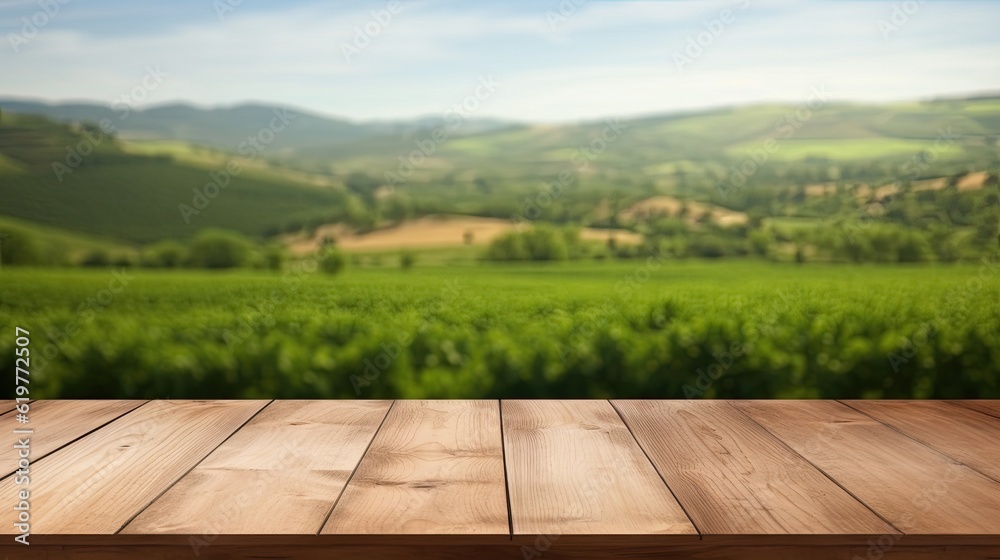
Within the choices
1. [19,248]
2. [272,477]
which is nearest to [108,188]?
[19,248]

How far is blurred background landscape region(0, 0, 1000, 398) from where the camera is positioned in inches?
110

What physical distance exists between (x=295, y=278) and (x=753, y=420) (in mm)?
1585

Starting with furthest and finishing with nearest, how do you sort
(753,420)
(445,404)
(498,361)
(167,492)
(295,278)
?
(295,278), (498,361), (445,404), (753,420), (167,492)

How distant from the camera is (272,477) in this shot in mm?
1686

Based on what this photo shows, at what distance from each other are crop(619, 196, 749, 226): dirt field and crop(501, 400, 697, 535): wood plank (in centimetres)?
90

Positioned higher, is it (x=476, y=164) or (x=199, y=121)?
(x=199, y=121)

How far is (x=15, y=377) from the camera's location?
278 cm

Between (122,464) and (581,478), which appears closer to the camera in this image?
(581,478)

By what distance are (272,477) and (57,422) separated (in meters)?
0.86

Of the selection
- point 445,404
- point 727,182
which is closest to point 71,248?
point 445,404

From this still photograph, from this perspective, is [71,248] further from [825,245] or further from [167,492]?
[825,245]
